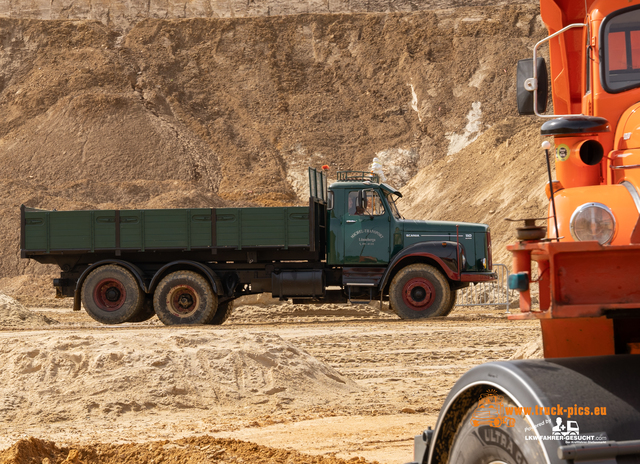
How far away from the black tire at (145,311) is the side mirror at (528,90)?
1301cm

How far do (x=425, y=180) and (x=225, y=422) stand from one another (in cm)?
3157

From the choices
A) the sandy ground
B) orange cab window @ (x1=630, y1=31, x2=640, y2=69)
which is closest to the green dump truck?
the sandy ground

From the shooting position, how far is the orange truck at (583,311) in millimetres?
2477

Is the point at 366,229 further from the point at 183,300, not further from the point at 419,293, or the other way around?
the point at 183,300

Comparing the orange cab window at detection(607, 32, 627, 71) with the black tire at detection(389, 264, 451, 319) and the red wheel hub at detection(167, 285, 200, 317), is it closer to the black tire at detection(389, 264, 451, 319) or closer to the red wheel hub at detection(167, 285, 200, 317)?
the black tire at detection(389, 264, 451, 319)

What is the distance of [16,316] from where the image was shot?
16.9 meters

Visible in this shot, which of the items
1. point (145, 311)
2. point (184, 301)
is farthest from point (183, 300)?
point (145, 311)

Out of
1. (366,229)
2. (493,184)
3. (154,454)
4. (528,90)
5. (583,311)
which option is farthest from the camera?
(493,184)

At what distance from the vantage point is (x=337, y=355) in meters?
11.6

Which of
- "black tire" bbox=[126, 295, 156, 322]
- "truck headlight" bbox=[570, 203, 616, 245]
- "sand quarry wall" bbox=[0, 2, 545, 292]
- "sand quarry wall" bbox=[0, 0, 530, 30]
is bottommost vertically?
"black tire" bbox=[126, 295, 156, 322]

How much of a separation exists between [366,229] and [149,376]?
27.3ft

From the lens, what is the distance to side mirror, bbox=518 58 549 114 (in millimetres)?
4230

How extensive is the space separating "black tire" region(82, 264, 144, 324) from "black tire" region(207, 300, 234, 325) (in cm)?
162

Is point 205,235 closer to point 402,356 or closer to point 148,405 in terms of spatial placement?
point 402,356
